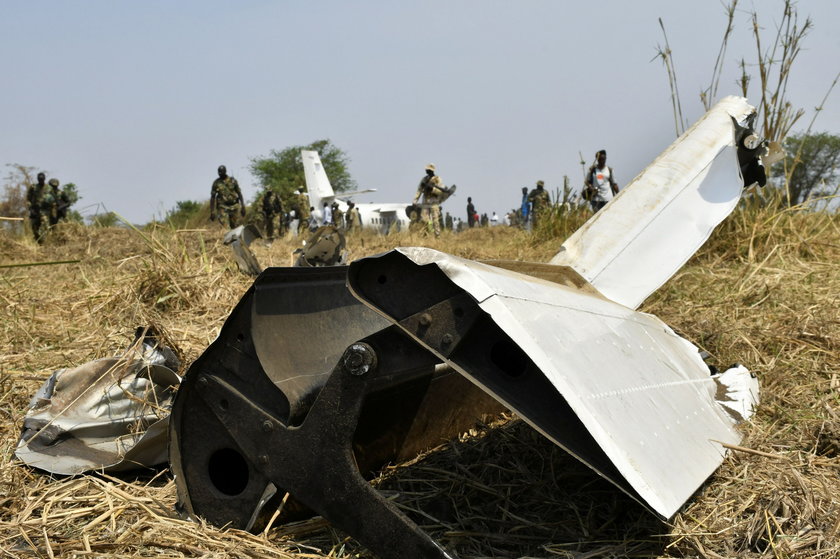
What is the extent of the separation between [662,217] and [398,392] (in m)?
1.73

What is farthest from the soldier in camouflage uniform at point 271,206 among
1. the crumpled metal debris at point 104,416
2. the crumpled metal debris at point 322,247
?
the crumpled metal debris at point 104,416

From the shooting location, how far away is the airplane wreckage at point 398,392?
1.51 m

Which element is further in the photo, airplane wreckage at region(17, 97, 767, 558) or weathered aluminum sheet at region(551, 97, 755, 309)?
weathered aluminum sheet at region(551, 97, 755, 309)

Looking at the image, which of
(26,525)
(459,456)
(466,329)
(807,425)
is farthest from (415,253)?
(807,425)

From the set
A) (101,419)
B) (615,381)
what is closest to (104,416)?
(101,419)

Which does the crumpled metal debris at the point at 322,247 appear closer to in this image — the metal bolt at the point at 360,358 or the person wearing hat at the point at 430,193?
the metal bolt at the point at 360,358

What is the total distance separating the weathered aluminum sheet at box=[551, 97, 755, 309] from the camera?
302 centimetres

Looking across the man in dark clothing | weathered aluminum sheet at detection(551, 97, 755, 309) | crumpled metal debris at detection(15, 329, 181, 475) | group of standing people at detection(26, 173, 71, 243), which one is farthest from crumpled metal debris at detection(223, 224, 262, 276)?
the man in dark clothing

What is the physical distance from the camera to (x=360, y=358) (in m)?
1.68

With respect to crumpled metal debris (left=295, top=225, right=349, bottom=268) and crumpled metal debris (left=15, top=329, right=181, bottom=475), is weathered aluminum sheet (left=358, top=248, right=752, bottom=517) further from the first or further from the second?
crumpled metal debris (left=295, top=225, right=349, bottom=268)

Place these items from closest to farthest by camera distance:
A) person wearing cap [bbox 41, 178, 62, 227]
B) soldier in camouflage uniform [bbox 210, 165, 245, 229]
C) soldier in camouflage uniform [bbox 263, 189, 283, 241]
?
person wearing cap [bbox 41, 178, 62, 227] < soldier in camouflage uniform [bbox 210, 165, 245, 229] < soldier in camouflage uniform [bbox 263, 189, 283, 241]

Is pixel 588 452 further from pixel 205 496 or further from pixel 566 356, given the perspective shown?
pixel 205 496

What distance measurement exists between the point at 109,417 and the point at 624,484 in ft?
6.56

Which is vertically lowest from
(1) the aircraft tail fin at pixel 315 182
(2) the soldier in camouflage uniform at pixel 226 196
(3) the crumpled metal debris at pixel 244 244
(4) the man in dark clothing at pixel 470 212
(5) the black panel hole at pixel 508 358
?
(4) the man in dark clothing at pixel 470 212
